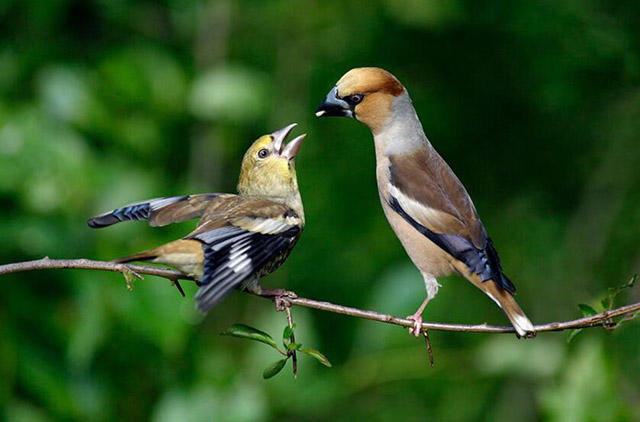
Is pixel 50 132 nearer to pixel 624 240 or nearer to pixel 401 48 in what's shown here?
pixel 401 48

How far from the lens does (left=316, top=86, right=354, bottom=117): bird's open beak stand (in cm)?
279

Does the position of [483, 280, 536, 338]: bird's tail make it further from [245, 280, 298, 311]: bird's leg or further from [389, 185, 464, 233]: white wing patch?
[245, 280, 298, 311]: bird's leg

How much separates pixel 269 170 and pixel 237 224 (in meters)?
0.64

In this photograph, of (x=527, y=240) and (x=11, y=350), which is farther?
(x=527, y=240)

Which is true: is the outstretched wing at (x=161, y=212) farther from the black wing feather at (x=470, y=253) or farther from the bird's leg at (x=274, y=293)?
the black wing feather at (x=470, y=253)

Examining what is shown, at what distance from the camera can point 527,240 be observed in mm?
6438

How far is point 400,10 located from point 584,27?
1355 millimetres

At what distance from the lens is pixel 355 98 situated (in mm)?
2873

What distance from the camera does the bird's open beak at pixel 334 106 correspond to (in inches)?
110

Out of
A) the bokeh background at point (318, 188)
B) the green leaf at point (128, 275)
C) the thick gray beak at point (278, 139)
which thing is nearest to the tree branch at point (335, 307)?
the green leaf at point (128, 275)

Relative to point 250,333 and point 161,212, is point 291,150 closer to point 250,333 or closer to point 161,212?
point 161,212

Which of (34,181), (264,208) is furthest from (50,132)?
(264,208)

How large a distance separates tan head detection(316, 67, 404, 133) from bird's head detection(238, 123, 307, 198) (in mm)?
673

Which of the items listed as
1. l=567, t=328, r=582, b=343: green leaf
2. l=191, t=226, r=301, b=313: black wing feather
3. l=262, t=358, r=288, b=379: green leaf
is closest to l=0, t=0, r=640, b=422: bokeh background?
l=567, t=328, r=582, b=343: green leaf
